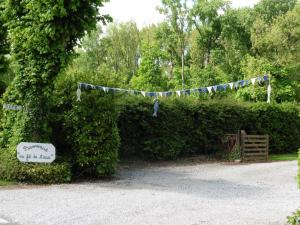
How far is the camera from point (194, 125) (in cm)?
1862

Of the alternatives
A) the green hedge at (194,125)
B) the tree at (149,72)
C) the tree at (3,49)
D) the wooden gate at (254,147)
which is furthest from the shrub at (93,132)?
the tree at (149,72)

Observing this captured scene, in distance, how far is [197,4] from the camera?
43000 millimetres

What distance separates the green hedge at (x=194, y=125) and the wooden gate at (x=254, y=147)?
133cm

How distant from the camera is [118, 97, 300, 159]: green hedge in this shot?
1705cm

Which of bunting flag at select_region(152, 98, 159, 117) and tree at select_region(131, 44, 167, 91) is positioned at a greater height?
tree at select_region(131, 44, 167, 91)

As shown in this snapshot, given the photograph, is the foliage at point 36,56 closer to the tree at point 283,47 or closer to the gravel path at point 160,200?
the gravel path at point 160,200

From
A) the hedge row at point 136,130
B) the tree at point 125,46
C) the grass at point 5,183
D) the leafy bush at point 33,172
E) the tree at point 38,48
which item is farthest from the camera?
the tree at point 125,46

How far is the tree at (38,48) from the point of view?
1170 cm

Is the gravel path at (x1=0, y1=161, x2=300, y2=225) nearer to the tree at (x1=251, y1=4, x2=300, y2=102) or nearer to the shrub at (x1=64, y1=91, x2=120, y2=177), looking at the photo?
the shrub at (x1=64, y1=91, x2=120, y2=177)

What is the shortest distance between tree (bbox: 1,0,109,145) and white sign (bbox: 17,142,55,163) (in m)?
0.41

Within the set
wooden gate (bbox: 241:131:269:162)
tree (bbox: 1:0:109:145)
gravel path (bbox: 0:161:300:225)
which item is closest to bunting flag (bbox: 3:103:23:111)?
tree (bbox: 1:0:109:145)

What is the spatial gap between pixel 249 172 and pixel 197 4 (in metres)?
30.8

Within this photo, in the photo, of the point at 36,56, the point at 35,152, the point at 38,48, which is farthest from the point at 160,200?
the point at 36,56

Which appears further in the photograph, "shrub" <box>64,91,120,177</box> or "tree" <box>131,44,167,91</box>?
"tree" <box>131,44,167,91</box>
